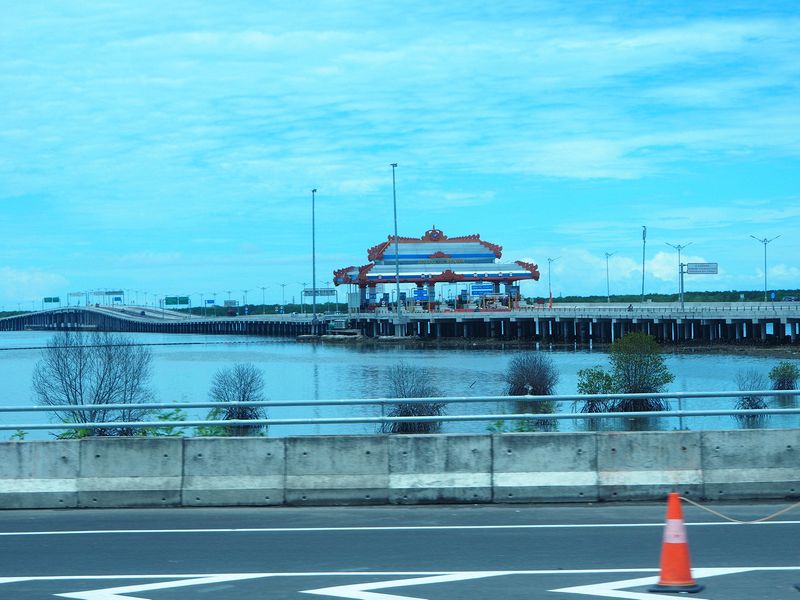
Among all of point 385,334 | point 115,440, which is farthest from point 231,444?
point 385,334

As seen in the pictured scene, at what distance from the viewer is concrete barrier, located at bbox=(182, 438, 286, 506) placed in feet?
46.0

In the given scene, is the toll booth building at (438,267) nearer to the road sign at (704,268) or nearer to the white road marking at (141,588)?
the road sign at (704,268)

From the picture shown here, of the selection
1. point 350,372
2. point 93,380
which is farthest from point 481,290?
point 93,380

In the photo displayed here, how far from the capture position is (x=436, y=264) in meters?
127

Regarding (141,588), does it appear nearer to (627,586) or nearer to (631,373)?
(627,586)

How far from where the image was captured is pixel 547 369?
183 ft

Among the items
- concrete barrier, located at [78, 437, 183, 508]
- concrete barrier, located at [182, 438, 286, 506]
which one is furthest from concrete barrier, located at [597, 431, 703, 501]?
concrete barrier, located at [78, 437, 183, 508]

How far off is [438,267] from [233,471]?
113 meters

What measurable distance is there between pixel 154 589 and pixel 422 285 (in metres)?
121

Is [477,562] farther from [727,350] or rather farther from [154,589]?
[727,350]

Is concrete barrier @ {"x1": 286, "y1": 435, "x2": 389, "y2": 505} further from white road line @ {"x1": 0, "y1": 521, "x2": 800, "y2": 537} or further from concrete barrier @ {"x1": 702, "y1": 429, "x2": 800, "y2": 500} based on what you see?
concrete barrier @ {"x1": 702, "y1": 429, "x2": 800, "y2": 500}

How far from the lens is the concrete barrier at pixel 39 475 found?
555 inches

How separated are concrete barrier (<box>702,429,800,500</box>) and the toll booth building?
108 meters

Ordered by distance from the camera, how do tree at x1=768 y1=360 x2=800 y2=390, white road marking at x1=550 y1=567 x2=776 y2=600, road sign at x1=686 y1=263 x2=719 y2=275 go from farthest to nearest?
road sign at x1=686 y1=263 x2=719 y2=275 < tree at x1=768 y1=360 x2=800 y2=390 < white road marking at x1=550 y1=567 x2=776 y2=600
